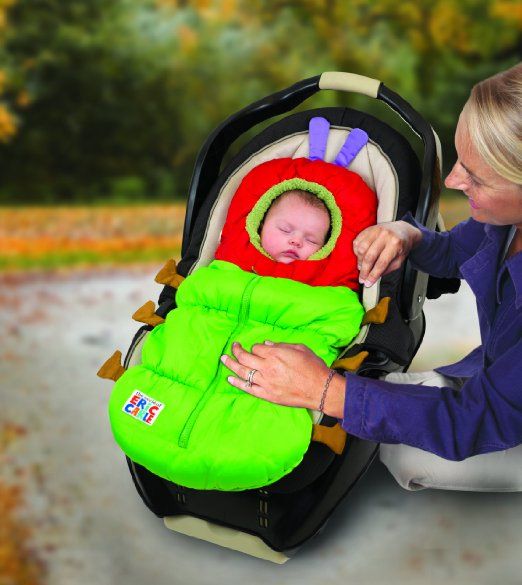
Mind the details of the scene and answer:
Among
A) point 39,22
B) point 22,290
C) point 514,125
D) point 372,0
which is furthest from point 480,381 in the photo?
point 39,22

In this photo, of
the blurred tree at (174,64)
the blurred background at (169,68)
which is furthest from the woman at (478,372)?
the blurred tree at (174,64)

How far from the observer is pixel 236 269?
6.00 ft

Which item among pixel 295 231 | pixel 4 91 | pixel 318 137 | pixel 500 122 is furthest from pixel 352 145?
pixel 4 91

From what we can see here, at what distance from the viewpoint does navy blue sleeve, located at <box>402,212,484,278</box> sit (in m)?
1.77

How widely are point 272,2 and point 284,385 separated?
335cm

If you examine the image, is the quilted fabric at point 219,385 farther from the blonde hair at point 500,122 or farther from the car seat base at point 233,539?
the blonde hair at point 500,122

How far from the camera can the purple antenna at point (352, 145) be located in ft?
6.46

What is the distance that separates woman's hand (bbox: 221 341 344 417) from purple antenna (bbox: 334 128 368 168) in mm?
660

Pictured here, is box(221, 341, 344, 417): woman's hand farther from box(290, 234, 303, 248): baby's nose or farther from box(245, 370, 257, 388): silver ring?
box(290, 234, 303, 248): baby's nose

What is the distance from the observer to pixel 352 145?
1972 millimetres

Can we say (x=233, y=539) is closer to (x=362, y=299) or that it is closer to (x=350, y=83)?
(x=362, y=299)

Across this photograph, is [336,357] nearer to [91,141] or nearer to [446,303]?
[446,303]

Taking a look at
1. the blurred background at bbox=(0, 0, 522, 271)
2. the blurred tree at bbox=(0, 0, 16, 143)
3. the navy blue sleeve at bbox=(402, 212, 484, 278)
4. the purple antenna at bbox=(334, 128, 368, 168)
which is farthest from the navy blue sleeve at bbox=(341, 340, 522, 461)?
the blurred tree at bbox=(0, 0, 16, 143)

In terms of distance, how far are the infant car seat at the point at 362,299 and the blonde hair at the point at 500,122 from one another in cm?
44
